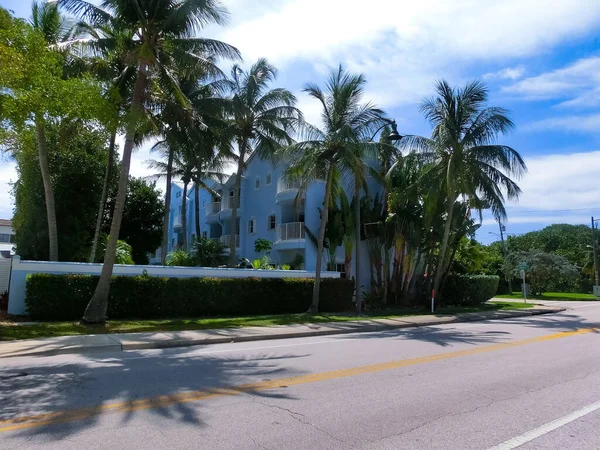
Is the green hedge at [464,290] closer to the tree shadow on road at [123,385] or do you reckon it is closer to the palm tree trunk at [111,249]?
the palm tree trunk at [111,249]

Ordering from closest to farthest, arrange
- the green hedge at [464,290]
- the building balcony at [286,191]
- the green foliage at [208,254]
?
the green foliage at [208,254]
the building balcony at [286,191]
the green hedge at [464,290]

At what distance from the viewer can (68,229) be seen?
2444cm

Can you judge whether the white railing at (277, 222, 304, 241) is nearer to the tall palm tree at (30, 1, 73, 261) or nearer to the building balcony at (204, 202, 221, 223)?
the building balcony at (204, 202, 221, 223)

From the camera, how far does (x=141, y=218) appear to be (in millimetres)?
34906

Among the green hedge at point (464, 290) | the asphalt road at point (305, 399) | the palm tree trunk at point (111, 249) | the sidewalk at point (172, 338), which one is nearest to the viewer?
the asphalt road at point (305, 399)

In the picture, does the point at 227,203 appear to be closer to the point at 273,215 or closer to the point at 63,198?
the point at 273,215

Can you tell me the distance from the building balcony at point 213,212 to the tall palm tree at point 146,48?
19611mm

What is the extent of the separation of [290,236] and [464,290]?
10.9 m

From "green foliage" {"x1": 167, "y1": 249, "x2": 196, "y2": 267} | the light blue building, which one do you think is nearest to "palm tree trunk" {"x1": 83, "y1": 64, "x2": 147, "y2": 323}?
the light blue building

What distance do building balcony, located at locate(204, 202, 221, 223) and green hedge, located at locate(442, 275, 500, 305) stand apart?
56.3 ft

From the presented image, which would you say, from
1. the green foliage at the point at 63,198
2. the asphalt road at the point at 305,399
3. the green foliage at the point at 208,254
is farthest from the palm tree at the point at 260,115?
the asphalt road at the point at 305,399

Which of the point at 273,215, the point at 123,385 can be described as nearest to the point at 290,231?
the point at 273,215

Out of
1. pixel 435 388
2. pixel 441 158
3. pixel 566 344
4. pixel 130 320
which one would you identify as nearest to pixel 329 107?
pixel 441 158

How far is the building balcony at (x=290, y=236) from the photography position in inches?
1078
